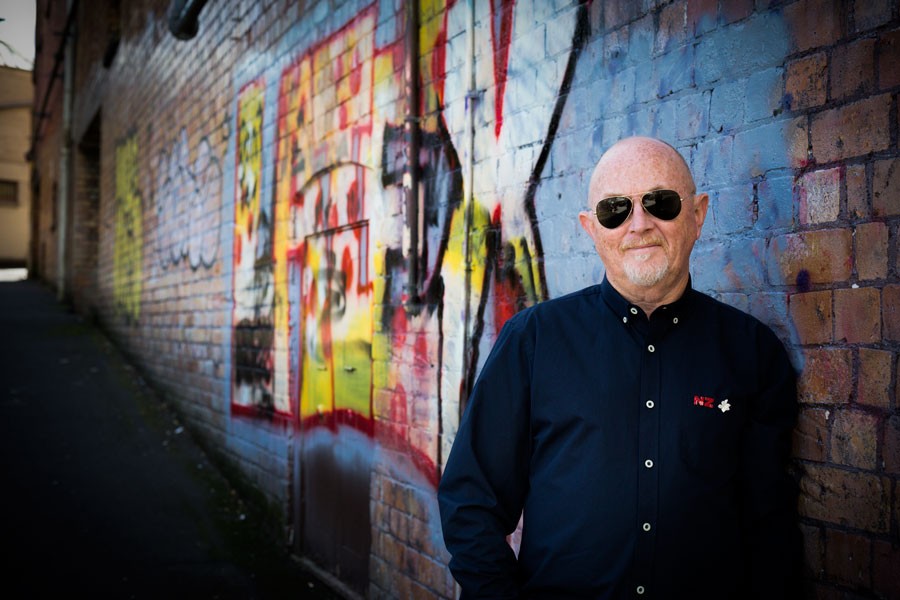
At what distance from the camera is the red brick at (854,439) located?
1572 mm

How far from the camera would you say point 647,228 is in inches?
64.2

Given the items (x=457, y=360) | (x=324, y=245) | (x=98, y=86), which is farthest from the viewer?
(x=98, y=86)

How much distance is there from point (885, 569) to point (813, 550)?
0.55ft

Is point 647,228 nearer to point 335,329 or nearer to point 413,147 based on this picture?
point 413,147

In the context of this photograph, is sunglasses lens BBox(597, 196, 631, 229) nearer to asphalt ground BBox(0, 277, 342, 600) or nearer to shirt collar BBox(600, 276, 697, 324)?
shirt collar BBox(600, 276, 697, 324)

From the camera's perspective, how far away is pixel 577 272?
2.35m

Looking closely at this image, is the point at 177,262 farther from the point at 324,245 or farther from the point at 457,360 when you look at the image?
the point at 457,360

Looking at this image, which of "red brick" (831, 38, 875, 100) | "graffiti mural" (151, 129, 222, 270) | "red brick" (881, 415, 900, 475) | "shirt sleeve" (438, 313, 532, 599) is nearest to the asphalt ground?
"graffiti mural" (151, 129, 222, 270)

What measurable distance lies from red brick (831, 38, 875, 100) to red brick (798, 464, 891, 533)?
2.97ft

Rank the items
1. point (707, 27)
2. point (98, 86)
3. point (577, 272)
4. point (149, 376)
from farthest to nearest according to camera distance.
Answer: point (98, 86) < point (149, 376) < point (577, 272) < point (707, 27)

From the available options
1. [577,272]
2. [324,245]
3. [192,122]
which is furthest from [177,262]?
[577,272]

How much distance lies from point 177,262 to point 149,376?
1.74 metres

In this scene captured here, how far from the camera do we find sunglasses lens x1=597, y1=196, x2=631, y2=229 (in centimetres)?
166

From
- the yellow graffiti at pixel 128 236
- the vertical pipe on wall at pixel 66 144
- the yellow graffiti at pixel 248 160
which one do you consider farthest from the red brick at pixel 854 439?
the vertical pipe on wall at pixel 66 144
